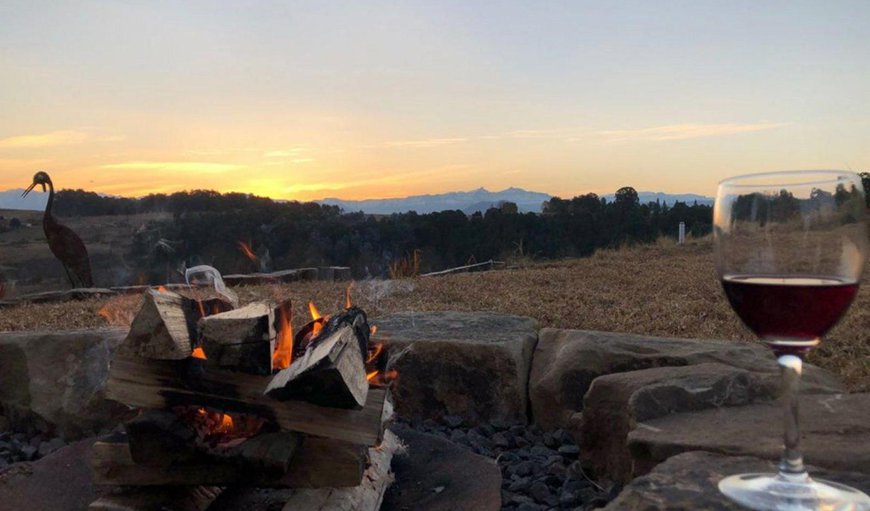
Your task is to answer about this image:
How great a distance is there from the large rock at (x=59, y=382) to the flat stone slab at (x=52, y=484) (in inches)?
21.3

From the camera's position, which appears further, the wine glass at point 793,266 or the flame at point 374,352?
the flame at point 374,352

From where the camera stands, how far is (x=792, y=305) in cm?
132

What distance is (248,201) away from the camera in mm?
22141

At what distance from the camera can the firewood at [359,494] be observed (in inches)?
92.1

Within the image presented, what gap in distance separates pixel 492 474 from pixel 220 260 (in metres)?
15.3

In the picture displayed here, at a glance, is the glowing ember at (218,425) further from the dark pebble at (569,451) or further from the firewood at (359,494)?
the dark pebble at (569,451)

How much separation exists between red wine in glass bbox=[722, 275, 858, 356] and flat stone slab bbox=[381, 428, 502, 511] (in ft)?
4.64

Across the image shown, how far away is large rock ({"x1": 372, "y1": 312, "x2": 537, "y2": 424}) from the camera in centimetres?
354

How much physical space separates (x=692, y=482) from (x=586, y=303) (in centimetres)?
450

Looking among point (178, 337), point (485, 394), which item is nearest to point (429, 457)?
point (485, 394)

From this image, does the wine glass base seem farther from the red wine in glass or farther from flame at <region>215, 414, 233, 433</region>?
flame at <region>215, 414, 233, 433</region>

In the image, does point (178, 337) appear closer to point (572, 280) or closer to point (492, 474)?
point (492, 474)

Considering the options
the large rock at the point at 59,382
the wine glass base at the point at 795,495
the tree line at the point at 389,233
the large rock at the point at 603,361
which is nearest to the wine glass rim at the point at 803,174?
the wine glass base at the point at 795,495

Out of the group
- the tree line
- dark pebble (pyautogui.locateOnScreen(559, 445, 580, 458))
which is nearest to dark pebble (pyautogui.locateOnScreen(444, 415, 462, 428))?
dark pebble (pyautogui.locateOnScreen(559, 445, 580, 458))
